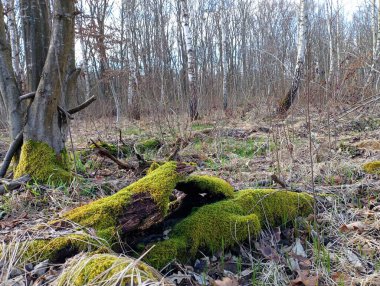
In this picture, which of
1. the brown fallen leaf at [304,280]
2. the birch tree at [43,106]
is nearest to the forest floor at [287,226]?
the brown fallen leaf at [304,280]

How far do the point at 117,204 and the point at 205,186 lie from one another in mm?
672

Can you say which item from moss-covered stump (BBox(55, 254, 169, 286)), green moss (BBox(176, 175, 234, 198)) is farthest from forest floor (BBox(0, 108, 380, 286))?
green moss (BBox(176, 175, 234, 198))

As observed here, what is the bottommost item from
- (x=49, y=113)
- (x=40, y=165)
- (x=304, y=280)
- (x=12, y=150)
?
(x=304, y=280)

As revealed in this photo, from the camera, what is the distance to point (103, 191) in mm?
3271

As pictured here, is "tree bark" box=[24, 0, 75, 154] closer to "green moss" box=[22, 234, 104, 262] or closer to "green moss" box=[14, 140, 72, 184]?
"green moss" box=[14, 140, 72, 184]

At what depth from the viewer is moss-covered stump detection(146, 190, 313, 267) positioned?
1.97m

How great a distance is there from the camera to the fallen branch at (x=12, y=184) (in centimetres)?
315

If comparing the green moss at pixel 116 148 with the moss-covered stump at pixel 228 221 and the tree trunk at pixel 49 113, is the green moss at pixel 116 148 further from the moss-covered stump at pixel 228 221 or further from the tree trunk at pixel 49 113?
the moss-covered stump at pixel 228 221

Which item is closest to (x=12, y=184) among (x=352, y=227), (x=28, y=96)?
(x=28, y=96)

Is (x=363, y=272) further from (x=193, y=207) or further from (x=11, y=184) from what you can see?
(x=11, y=184)

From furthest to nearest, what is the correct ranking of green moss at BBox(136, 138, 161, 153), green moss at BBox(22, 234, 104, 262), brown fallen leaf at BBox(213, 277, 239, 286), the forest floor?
green moss at BBox(136, 138, 161, 153), the forest floor, brown fallen leaf at BBox(213, 277, 239, 286), green moss at BBox(22, 234, 104, 262)

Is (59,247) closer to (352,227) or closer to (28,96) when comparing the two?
(352,227)

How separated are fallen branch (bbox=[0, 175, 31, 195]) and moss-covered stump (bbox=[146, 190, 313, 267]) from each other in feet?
6.29

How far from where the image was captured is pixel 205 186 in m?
2.37
